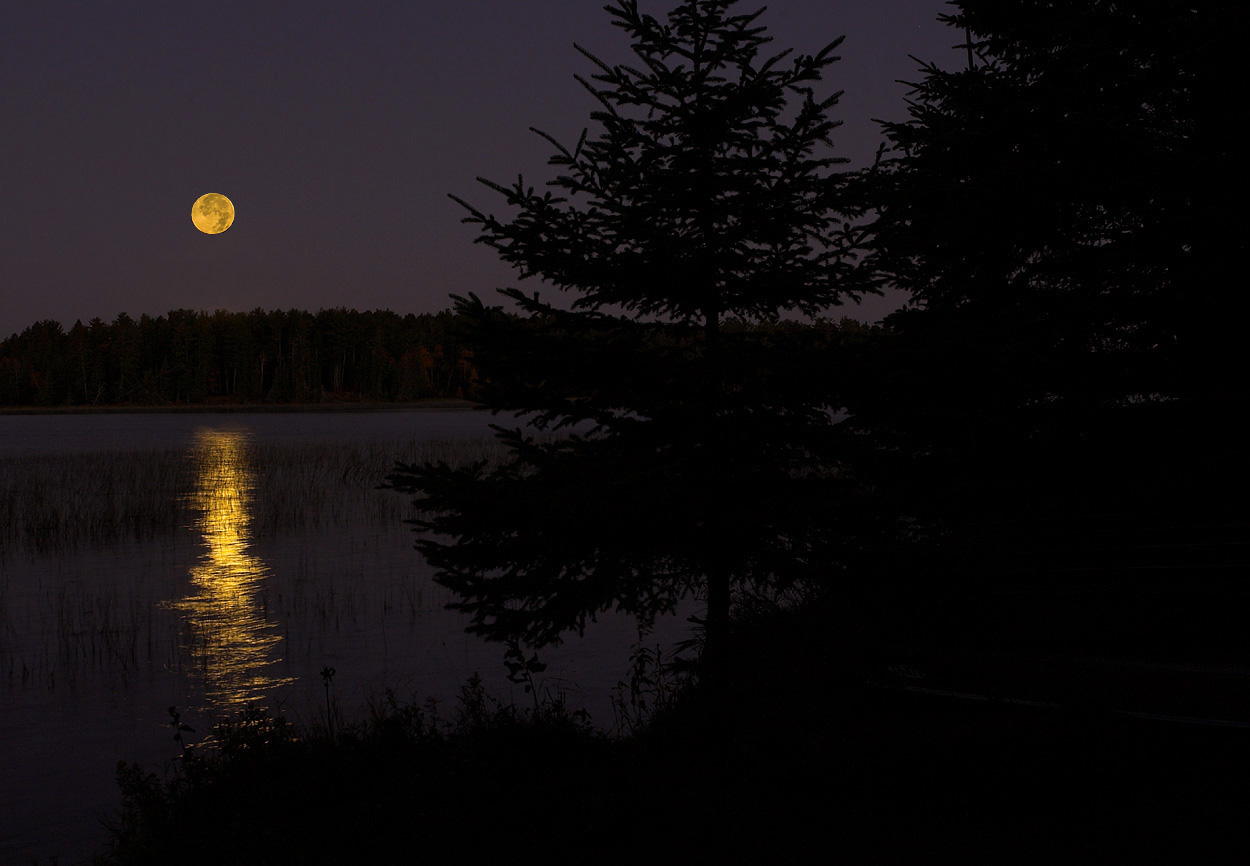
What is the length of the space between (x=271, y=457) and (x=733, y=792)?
4105 centimetres

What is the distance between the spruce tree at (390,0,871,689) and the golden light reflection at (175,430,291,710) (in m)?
4.55

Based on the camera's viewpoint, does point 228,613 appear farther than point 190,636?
Yes

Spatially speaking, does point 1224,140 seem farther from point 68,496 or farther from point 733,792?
point 68,496

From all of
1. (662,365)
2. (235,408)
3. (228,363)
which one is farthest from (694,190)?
(228,363)

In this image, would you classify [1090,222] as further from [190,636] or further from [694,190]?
[190,636]

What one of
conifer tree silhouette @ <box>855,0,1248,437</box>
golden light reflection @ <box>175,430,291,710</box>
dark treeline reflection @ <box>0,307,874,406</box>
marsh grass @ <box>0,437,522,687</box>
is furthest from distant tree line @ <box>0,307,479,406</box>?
conifer tree silhouette @ <box>855,0,1248,437</box>

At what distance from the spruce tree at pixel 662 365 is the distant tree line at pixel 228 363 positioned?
14549 centimetres

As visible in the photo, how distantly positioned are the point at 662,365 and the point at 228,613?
966 cm

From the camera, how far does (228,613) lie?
13836 mm

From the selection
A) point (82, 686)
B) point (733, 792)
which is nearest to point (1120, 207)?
point (733, 792)

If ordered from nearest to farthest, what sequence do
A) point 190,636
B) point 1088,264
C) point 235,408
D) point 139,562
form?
point 1088,264 < point 190,636 < point 139,562 < point 235,408

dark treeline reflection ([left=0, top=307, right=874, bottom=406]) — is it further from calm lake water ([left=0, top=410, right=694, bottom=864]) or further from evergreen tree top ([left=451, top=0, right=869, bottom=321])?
evergreen tree top ([left=451, top=0, right=869, bottom=321])

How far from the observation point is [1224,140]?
931 centimetres

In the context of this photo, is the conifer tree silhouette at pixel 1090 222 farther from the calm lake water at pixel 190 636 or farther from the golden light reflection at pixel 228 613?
the golden light reflection at pixel 228 613
